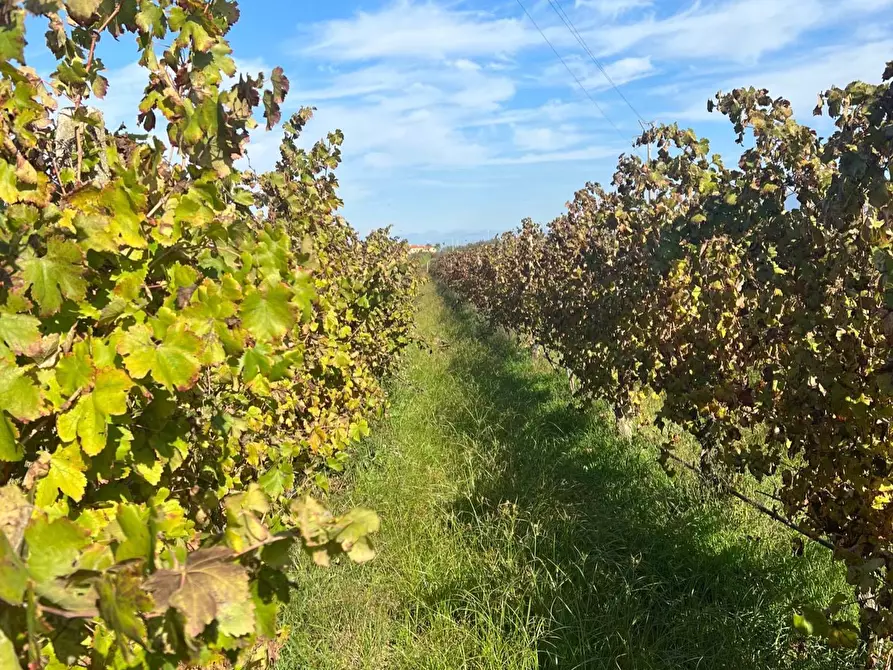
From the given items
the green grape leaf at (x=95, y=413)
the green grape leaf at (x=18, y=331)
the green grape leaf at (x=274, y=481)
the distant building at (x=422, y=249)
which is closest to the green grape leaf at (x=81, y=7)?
the green grape leaf at (x=18, y=331)

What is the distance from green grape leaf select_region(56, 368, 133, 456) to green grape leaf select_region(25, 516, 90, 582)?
52cm

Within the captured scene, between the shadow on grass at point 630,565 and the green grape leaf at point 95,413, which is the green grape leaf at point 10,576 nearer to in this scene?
the green grape leaf at point 95,413

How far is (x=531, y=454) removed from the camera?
5.87m

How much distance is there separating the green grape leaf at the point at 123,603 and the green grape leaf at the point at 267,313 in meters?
0.75

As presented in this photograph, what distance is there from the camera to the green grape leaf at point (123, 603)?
2.53ft

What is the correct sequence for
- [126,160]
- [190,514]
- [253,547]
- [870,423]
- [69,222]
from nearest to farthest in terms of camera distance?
[253,547], [69,222], [126,160], [190,514], [870,423]

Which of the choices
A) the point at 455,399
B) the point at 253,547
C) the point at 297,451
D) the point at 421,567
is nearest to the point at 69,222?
the point at 253,547

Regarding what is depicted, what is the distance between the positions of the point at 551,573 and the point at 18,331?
3.39 meters

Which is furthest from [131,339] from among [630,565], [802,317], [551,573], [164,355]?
[630,565]

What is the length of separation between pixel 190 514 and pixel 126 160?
117 centimetres

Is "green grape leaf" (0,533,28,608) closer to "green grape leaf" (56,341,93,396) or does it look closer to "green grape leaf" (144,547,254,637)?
"green grape leaf" (144,547,254,637)

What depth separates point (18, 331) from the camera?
1.20 meters

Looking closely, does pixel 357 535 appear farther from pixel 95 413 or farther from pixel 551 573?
pixel 551 573

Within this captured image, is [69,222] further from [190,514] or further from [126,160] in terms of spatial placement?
[190,514]
